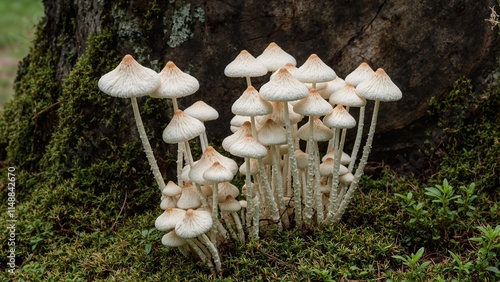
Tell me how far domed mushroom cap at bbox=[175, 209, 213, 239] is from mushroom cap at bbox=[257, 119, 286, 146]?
0.59m

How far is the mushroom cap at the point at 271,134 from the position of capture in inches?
127

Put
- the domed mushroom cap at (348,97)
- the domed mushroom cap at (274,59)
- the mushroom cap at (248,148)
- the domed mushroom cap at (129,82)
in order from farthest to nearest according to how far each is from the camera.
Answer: the domed mushroom cap at (274,59) → the domed mushroom cap at (348,97) → the mushroom cap at (248,148) → the domed mushroom cap at (129,82)

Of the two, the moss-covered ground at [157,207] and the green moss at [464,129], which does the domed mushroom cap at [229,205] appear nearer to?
the moss-covered ground at [157,207]

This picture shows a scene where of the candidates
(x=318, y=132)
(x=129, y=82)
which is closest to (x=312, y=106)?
(x=318, y=132)

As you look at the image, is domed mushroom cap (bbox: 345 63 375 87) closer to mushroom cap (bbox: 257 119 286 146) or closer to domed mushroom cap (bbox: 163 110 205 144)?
mushroom cap (bbox: 257 119 286 146)

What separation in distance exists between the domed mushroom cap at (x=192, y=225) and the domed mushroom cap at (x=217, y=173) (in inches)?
8.9

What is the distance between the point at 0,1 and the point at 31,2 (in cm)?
88

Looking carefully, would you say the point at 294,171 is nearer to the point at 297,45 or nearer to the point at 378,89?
the point at 378,89

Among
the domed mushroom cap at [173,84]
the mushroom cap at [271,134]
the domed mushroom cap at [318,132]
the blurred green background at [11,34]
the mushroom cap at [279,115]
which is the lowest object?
the domed mushroom cap at [318,132]

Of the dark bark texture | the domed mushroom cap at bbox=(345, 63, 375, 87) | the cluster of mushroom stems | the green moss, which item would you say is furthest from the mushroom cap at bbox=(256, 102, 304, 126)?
the green moss

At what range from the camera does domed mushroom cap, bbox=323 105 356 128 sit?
3.24 metres

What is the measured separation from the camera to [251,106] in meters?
3.08

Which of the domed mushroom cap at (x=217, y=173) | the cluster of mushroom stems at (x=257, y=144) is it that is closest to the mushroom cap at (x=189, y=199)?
the cluster of mushroom stems at (x=257, y=144)

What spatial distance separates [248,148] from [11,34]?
6.21m
